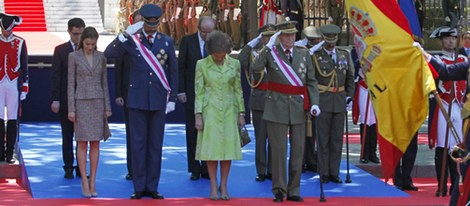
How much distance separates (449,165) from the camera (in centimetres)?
1340

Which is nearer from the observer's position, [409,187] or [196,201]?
[196,201]

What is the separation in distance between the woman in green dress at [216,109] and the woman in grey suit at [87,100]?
39.2 inches

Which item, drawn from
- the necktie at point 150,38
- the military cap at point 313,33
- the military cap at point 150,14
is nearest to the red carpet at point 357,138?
the military cap at point 313,33

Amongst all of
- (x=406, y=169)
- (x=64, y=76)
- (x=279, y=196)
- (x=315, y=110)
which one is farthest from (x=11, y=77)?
(x=406, y=169)

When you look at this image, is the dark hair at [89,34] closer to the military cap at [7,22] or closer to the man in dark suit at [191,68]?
the man in dark suit at [191,68]

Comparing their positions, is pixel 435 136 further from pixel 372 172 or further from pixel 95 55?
pixel 95 55

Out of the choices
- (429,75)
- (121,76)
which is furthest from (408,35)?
(121,76)

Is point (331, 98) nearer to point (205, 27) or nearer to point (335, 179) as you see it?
point (335, 179)

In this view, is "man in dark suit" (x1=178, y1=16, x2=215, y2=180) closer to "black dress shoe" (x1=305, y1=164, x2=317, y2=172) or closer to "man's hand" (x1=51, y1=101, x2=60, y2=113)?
"man's hand" (x1=51, y1=101, x2=60, y2=113)

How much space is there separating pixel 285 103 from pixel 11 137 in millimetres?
3703

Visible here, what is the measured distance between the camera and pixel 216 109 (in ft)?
41.0

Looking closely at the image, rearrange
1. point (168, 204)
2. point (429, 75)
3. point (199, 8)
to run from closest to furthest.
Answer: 1. point (429, 75)
2. point (168, 204)
3. point (199, 8)

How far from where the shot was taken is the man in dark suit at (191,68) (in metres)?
13.6

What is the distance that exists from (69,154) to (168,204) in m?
1.90
